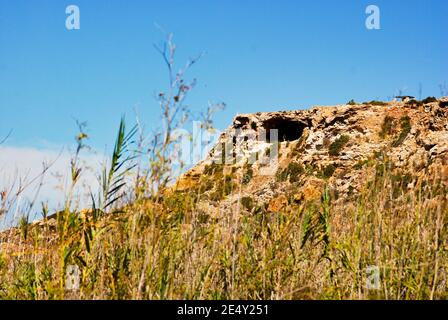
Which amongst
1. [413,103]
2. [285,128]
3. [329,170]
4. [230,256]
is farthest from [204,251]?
[285,128]

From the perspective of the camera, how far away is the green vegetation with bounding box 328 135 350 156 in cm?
3447

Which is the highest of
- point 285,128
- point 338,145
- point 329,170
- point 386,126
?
point 285,128

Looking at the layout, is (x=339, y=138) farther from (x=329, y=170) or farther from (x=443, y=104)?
(x=443, y=104)

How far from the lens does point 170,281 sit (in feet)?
10.5

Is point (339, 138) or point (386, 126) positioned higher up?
point (386, 126)

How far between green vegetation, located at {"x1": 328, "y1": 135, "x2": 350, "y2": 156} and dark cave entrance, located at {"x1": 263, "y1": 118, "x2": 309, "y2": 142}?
754cm

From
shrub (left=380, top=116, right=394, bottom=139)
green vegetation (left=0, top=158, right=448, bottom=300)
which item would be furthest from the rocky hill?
shrub (left=380, top=116, right=394, bottom=139)

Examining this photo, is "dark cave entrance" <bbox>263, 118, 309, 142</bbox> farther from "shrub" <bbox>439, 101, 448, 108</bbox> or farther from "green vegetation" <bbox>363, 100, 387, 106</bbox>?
"shrub" <bbox>439, 101, 448, 108</bbox>

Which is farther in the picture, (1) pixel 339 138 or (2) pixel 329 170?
(1) pixel 339 138

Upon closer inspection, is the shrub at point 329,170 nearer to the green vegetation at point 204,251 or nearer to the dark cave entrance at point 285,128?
the dark cave entrance at point 285,128

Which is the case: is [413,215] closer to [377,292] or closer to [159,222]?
[377,292]

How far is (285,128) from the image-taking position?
146 feet

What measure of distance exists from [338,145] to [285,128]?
395 inches
